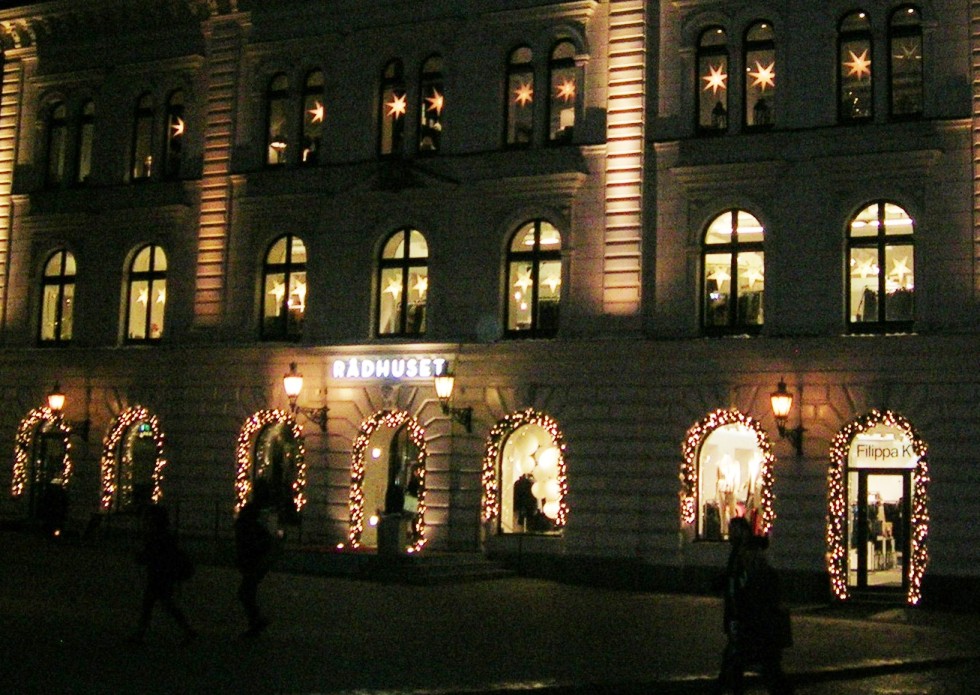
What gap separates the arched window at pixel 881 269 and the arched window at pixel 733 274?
6.64 ft

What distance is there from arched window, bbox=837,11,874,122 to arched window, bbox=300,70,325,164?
44.7 ft

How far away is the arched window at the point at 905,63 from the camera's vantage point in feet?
97.5

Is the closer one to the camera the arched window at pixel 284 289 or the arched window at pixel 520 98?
the arched window at pixel 520 98

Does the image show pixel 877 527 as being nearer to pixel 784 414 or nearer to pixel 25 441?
pixel 784 414

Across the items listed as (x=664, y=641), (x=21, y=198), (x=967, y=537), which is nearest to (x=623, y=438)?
(x=967, y=537)

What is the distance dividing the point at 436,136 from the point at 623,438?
9.37 metres

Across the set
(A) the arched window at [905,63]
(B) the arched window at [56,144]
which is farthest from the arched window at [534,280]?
(B) the arched window at [56,144]

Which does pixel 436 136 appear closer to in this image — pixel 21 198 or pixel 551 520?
pixel 551 520

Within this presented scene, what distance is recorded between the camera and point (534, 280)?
3312 cm

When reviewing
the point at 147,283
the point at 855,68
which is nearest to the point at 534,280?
the point at 855,68

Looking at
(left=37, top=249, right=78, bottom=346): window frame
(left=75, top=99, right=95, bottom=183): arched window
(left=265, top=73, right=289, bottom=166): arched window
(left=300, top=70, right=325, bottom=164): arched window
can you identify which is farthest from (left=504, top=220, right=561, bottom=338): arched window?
(left=75, top=99, right=95, bottom=183): arched window

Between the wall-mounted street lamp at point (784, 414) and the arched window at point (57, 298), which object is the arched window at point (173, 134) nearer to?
the arched window at point (57, 298)

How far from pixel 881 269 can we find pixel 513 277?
8767 millimetres

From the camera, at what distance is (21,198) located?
133 ft
